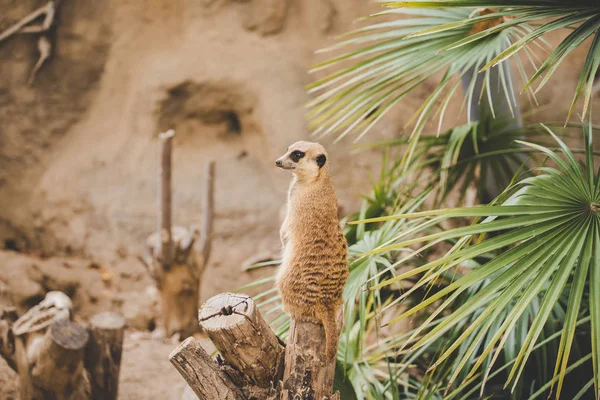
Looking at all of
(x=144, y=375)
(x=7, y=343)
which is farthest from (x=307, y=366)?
(x=144, y=375)

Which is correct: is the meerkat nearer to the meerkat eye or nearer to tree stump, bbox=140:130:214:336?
the meerkat eye

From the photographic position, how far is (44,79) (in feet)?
19.0

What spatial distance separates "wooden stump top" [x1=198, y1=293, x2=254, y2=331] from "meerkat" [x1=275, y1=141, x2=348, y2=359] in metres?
0.14

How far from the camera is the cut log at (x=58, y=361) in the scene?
294 centimetres

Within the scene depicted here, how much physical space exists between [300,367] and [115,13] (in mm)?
4517

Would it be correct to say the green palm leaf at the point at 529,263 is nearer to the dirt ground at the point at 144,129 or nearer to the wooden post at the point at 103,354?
the wooden post at the point at 103,354

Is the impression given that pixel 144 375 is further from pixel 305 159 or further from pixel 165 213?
pixel 305 159

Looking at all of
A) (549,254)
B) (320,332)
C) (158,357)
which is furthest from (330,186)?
(158,357)

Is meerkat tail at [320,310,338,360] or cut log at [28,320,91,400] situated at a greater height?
meerkat tail at [320,310,338,360]

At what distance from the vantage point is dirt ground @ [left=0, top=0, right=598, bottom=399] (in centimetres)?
541

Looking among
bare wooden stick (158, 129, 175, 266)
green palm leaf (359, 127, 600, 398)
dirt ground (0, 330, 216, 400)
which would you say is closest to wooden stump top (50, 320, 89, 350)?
dirt ground (0, 330, 216, 400)

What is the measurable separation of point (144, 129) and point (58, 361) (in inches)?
117

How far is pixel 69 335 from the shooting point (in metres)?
2.98

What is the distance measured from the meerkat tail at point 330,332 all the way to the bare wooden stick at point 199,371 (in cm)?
34
